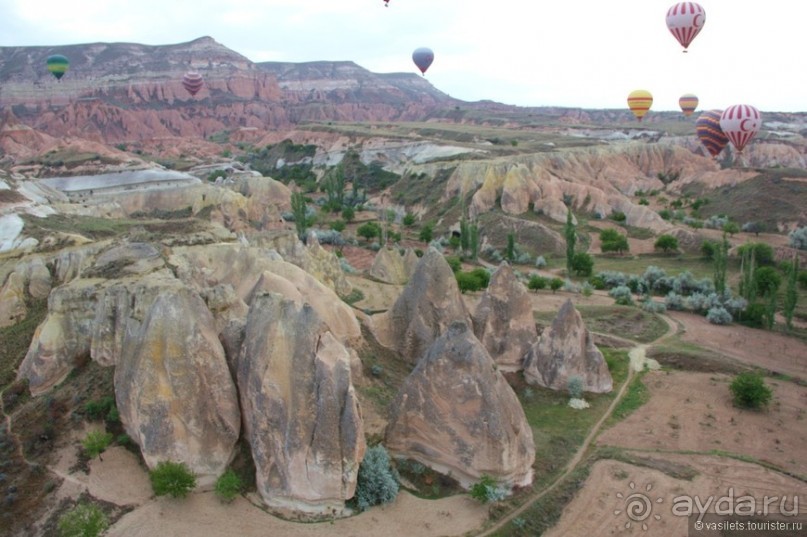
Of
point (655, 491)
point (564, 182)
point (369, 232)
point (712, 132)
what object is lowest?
point (655, 491)

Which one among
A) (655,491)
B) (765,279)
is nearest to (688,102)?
(765,279)

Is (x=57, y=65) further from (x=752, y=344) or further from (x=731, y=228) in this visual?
(x=752, y=344)

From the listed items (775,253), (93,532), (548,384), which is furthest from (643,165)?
(93,532)

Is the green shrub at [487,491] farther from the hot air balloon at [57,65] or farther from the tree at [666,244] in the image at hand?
the hot air balloon at [57,65]

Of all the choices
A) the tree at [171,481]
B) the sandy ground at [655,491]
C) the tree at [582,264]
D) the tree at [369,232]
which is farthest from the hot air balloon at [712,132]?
the tree at [171,481]

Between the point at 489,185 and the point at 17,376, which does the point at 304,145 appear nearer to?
the point at 489,185
